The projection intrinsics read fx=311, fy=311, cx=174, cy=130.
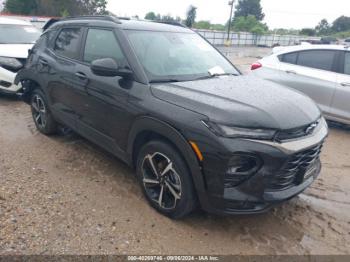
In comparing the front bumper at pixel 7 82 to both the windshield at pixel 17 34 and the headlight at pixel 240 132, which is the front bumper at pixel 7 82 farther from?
the headlight at pixel 240 132

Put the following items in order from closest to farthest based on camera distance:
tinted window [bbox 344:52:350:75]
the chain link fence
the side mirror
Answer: the side mirror < tinted window [bbox 344:52:350:75] < the chain link fence

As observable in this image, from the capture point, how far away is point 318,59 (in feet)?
20.2

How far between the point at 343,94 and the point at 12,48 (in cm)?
697

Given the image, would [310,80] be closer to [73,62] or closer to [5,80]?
[73,62]

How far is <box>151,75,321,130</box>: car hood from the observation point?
8.38ft

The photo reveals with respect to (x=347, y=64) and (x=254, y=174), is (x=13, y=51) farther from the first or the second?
(x=347, y=64)

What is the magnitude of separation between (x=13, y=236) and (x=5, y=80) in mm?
4829

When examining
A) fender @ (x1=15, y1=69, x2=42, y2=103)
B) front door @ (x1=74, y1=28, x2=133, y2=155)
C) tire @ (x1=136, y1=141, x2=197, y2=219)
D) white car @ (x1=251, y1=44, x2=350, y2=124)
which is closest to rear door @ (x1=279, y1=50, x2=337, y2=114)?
white car @ (x1=251, y1=44, x2=350, y2=124)

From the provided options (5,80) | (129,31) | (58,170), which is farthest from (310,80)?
(5,80)

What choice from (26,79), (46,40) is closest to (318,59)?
(46,40)

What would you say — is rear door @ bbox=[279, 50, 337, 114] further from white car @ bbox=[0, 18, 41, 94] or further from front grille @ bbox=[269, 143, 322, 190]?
white car @ bbox=[0, 18, 41, 94]

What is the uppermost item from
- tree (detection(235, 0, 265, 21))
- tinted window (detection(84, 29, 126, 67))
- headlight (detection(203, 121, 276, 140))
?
tree (detection(235, 0, 265, 21))

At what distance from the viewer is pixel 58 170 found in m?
3.94

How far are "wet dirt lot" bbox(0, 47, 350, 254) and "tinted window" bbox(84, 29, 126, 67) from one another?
4.62 ft
